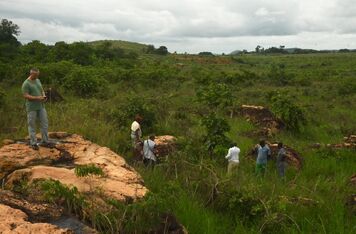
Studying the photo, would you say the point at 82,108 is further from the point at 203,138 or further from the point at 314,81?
the point at 314,81

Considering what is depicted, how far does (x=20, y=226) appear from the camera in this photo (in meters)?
4.01

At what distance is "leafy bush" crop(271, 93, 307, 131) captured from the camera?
16.8 m

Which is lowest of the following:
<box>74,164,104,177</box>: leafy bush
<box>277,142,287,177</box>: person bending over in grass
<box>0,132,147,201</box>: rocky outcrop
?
<box>277,142,287,177</box>: person bending over in grass

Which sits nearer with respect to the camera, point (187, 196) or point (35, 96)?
point (187, 196)

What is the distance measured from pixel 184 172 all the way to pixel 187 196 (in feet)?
3.06

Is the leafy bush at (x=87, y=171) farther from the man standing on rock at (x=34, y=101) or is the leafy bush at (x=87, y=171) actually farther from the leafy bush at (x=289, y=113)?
the leafy bush at (x=289, y=113)

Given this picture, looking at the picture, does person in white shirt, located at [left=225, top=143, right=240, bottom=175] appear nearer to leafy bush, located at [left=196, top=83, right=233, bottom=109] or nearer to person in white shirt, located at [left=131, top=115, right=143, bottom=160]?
person in white shirt, located at [left=131, top=115, right=143, bottom=160]

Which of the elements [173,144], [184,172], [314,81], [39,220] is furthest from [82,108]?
[314,81]

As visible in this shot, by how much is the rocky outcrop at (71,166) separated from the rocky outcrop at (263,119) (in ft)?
30.6

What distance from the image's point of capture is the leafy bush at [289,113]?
16781 millimetres

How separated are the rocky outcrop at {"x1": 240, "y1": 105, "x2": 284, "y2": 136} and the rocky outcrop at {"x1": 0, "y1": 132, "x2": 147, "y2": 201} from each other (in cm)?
933

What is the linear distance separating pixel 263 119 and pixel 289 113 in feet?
4.23

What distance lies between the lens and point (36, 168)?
5996 mm

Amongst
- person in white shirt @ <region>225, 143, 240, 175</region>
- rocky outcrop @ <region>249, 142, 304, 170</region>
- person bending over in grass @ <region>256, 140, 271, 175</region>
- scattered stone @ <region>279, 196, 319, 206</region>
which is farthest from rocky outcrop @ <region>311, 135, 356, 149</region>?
scattered stone @ <region>279, 196, 319, 206</region>
